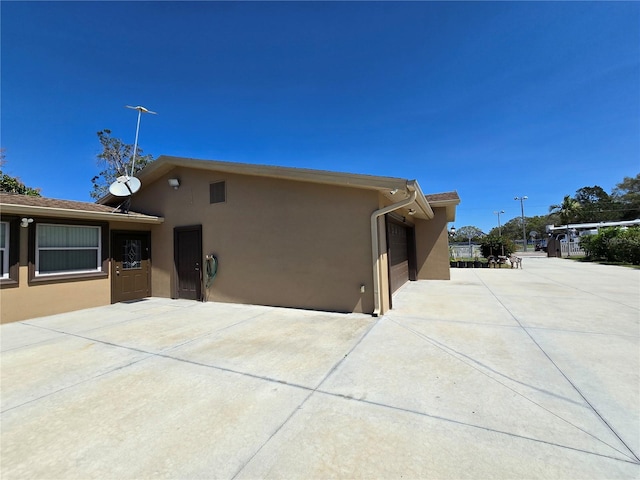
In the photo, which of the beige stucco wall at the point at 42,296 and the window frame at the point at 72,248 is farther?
the window frame at the point at 72,248

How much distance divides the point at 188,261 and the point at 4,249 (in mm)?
3965

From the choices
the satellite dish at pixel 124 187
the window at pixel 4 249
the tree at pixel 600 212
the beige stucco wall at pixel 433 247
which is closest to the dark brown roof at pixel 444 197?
the beige stucco wall at pixel 433 247

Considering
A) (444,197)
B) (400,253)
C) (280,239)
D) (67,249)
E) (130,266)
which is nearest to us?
(280,239)

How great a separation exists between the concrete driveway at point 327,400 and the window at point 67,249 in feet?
7.02

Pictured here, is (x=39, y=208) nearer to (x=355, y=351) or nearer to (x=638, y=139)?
(x=355, y=351)

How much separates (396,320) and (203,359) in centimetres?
376

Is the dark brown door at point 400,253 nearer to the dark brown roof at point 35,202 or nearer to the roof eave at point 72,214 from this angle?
the roof eave at point 72,214

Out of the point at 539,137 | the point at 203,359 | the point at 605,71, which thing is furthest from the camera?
the point at 539,137

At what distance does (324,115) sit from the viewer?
11.4 metres

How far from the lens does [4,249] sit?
6.28 meters

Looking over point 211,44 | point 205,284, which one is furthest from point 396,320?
point 211,44

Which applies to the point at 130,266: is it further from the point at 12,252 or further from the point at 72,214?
the point at 12,252

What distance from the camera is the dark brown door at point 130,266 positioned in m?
8.31

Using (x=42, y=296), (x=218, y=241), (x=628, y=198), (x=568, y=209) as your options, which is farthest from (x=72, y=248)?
(x=628, y=198)
